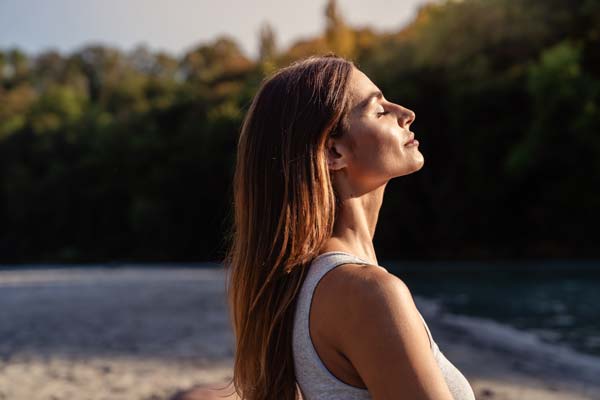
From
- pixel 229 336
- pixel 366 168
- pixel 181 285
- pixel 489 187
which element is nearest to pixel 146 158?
pixel 489 187

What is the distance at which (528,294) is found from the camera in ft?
45.3

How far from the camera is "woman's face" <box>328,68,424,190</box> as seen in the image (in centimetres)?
129

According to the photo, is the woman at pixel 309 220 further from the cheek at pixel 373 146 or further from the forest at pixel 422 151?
the forest at pixel 422 151

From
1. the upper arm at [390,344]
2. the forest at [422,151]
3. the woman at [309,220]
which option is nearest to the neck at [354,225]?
the woman at [309,220]

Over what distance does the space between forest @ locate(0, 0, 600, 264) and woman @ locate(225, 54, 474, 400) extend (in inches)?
447

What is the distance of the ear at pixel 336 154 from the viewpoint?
4.21 feet

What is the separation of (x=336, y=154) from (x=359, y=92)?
13cm

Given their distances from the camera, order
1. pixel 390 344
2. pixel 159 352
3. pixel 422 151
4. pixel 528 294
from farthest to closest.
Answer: pixel 422 151, pixel 528 294, pixel 159 352, pixel 390 344

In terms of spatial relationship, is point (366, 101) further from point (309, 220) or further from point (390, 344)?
point (390, 344)

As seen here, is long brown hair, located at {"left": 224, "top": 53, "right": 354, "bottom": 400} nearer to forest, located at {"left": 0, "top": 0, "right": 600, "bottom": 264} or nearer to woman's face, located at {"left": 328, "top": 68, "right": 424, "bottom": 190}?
woman's face, located at {"left": 328, "top": 68, "right": 424, "bottom": 190}

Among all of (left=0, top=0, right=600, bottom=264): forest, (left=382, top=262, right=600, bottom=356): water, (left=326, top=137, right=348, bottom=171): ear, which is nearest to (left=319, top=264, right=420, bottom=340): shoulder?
(left=326, top=137, right=348, bottom=171): ear

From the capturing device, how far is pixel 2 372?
6254 millimetres

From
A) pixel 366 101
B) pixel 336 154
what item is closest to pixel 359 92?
pixel 366 101

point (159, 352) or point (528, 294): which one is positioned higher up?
point (159, 352)
